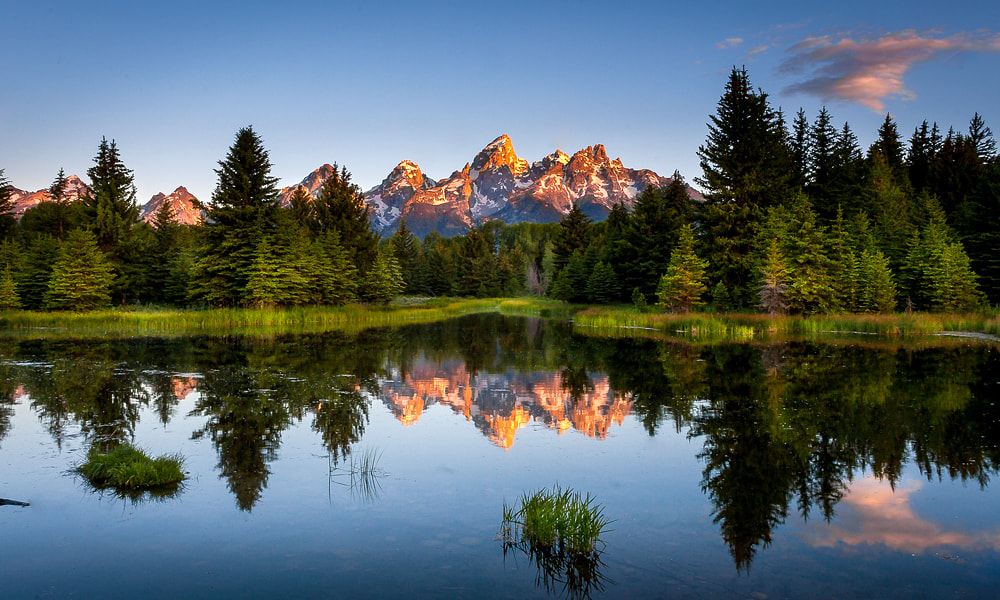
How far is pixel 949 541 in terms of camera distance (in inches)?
263

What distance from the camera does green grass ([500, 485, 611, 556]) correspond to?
253 inches

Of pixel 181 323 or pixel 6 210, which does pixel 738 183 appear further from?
pixel 6 210

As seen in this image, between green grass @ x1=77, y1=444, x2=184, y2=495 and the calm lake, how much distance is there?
0.85 feet

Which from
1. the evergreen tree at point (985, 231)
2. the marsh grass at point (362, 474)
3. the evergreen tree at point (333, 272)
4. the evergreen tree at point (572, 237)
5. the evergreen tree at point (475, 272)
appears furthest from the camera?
the evergreen tree at point (475, 272)

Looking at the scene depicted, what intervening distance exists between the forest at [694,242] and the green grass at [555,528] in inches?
1306

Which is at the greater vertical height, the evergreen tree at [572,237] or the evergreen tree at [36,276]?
the evergreen tree at [572,237]

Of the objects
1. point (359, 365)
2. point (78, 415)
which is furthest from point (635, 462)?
point (359, 365)

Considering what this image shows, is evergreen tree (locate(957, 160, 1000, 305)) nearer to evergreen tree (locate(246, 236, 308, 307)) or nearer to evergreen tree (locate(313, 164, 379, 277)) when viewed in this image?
evergreen tree (locate(246, 236, 308, 307))

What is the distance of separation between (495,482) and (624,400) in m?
7.11

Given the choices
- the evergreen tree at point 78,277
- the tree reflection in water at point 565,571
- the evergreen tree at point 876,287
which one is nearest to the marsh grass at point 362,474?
the tree reflection in water at point 565,571

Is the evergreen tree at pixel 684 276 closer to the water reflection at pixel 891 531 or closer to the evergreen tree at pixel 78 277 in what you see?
the water reflection at pixel 891 531

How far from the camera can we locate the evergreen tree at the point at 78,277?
43.0 m

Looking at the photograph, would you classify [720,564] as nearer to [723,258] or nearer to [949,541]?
[949,541]

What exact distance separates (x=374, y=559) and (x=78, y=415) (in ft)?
32.3
